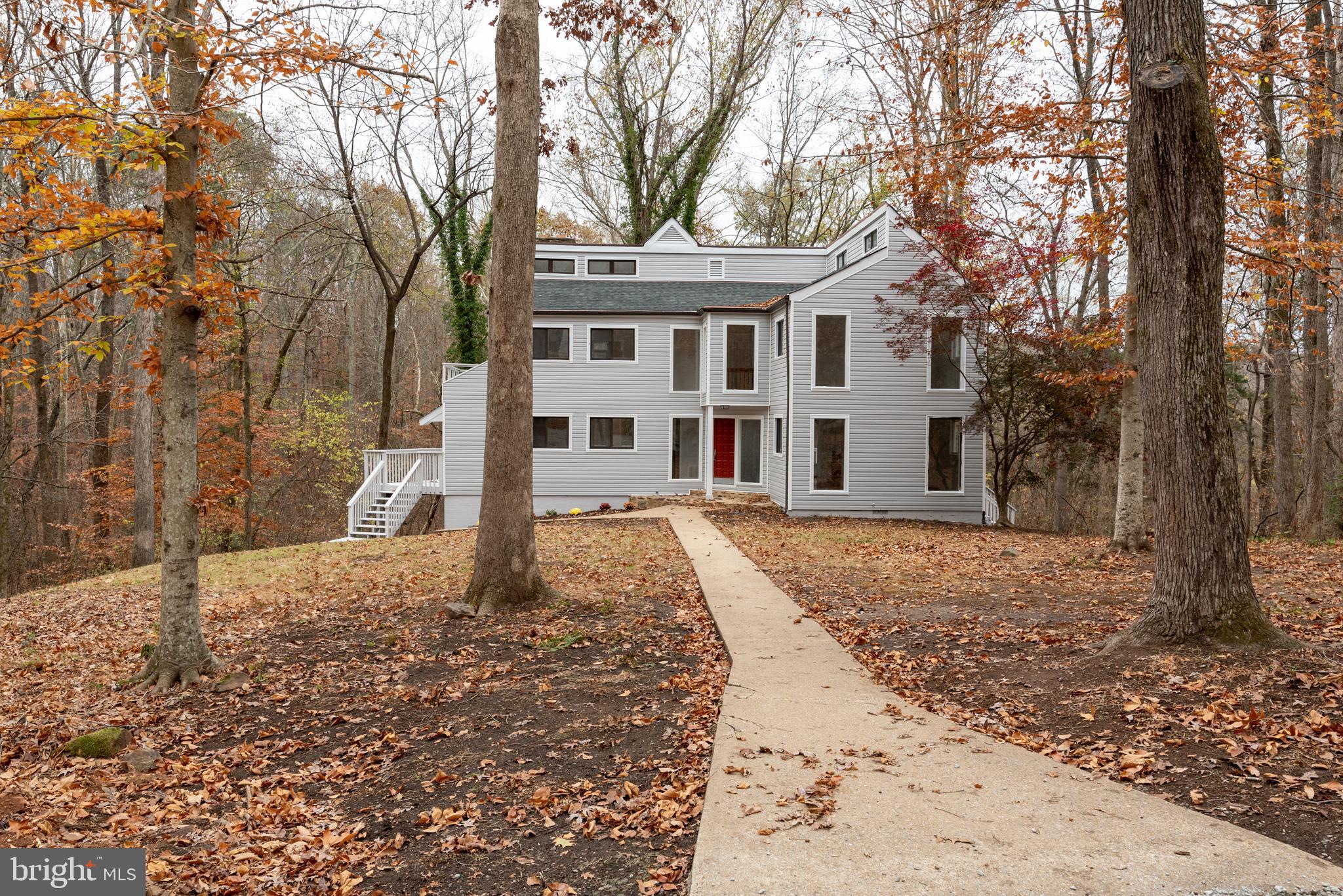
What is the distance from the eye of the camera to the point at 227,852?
4.17 metres

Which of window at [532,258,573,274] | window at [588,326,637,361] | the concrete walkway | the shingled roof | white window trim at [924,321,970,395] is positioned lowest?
the concrete walkway

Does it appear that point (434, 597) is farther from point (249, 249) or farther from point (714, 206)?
point (714, 206)

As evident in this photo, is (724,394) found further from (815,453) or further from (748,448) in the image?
(815,453)

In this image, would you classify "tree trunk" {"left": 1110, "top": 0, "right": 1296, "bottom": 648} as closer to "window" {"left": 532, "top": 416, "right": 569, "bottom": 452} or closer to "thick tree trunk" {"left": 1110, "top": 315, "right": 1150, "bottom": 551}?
"thick tree trunk" {"left": 1110, "top": 315, "right": 1150, "bottom": 551}

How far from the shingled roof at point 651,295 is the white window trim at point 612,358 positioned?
43 centimetres

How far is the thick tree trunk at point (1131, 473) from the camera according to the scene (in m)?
12.5

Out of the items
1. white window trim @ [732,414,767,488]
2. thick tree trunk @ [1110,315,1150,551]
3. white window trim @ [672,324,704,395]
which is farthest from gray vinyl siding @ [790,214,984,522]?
thick tree trunk @ [1110,315,1150,551]

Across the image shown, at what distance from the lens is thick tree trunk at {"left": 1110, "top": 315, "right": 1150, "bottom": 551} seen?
40.9ft

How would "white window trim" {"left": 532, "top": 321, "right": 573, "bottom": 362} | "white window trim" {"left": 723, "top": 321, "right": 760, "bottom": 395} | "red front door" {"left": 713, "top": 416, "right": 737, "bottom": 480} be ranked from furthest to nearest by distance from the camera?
1. "red front door" {"left": 713, "top": 416, "right": 737, "bottom": 480}
2. "white window trim" {"left": 532, "top": 321, "right": 573, "bottom": 362}
3. "white window trim" {"left": 723, "top": 321, "right": 760, "bottom": 395}

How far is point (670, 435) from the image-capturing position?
23641mm

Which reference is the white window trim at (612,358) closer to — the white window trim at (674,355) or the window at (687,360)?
the white window trim at (674,355)

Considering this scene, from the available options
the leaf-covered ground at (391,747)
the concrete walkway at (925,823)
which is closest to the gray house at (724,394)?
the leaf-covered ground at (391,747)

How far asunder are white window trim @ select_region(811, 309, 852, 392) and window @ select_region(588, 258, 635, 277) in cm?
743

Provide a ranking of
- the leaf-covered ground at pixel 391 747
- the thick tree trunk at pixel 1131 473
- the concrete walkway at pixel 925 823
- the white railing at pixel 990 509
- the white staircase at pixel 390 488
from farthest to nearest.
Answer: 1. the white staircase at pixel 390 488
2. the white railing at pixel 990 509
3. the thick tree trunk at pixel 1131 473
4. the leaf-covered ground at pixel 391 747
5. the concrete walkway at pixel 925 823
